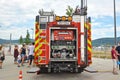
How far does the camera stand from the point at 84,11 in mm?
15734

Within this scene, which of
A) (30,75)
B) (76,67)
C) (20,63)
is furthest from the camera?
(20,63)

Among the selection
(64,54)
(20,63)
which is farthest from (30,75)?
(20,63)

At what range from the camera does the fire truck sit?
1544cm

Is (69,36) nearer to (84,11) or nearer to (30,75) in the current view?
(84,11)

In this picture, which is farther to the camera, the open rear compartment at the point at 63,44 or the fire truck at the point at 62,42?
the open rear compartment at the point at 63,44

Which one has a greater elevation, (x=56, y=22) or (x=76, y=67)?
(x=56, y=22)

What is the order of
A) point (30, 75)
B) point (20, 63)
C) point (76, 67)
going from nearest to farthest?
point (76, 67), point (30, 75), point (20, 63)

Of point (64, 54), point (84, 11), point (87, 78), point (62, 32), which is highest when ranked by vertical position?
point (84, 11)

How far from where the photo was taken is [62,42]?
16.2m

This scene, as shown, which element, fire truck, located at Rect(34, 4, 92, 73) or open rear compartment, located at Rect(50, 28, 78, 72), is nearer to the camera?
fire truck, located at Rect(34, 4, 92, 73)

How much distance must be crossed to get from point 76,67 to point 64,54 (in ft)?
3.36

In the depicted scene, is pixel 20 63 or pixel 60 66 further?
pixel 20 63

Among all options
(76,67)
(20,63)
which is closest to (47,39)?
(76,67)

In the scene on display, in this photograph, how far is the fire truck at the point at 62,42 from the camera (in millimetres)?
15438
